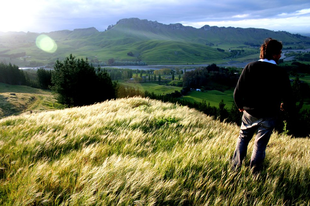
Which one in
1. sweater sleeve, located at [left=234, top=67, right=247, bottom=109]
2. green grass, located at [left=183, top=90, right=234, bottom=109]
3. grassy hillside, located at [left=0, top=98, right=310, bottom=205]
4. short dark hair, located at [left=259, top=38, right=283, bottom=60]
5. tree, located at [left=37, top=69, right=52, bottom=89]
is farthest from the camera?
green grass, located at [left=183, top=90, right=234, bottom=109]

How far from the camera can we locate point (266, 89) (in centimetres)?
362

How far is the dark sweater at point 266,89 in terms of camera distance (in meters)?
3.57

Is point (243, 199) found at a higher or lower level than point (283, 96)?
lower

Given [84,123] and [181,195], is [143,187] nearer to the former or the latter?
[181,195]

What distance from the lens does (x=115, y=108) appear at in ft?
28.5

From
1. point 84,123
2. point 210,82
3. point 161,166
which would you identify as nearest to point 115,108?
point 84,123

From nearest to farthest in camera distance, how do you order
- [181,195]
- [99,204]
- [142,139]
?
[99,204]
[181,195]
[142,139]

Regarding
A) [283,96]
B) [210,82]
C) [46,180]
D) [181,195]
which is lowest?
[210,82]

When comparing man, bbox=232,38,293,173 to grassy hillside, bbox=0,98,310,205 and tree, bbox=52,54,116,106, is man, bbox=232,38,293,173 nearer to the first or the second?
grassy hillside, bbox=0,98,310,205

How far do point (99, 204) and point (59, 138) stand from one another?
2.53m

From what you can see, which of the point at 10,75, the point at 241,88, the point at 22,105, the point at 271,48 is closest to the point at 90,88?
the point at 22,105

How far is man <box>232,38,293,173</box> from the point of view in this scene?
11.6 feet

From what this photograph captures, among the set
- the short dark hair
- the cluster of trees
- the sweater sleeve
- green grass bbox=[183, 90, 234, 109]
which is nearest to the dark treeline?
green grass bbox=[183, 90, 234, 109]

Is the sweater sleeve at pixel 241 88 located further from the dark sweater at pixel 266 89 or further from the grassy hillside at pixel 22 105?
the grassy hillside at pixel 22 105
